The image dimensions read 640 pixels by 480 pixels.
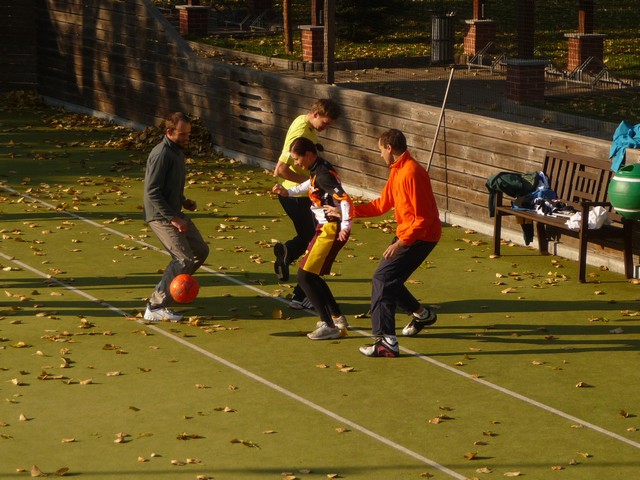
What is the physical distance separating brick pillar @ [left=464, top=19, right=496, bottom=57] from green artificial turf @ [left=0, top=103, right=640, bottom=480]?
1987 cm

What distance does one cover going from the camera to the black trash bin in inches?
1377

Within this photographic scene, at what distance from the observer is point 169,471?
9500 mm

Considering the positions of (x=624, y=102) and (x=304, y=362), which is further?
(x=624, y=102)

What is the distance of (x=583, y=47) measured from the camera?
34.2 metres

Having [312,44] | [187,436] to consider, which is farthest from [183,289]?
[312,44]

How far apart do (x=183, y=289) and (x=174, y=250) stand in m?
0.45

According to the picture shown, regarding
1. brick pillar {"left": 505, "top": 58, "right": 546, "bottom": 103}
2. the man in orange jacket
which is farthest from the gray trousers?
brick pillar {"left": 505, "top": 58, "right": 546, "bottom": 103}

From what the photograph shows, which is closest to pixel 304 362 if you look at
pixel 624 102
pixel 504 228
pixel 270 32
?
pixel 504 228

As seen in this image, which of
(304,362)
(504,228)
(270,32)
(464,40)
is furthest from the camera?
(270,32)

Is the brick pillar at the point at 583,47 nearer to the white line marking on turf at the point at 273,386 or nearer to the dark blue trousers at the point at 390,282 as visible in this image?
the white line marking on turf at the point at 273,386

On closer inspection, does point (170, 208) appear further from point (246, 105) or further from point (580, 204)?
point (246, 105)

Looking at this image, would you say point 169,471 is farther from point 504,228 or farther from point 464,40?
point 464,40

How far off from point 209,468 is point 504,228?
8412 mm

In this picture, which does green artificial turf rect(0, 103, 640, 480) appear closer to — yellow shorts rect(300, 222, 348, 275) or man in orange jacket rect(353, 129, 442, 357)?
man in orange jacket rect(353, 129, 442, 357)
